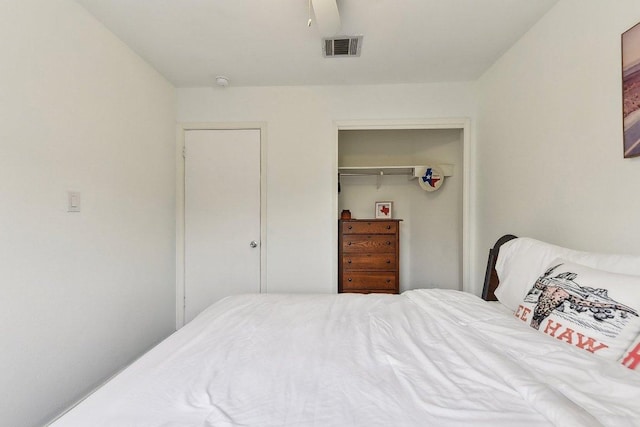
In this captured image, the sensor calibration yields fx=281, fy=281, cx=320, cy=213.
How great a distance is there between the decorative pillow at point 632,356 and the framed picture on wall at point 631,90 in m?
0.81

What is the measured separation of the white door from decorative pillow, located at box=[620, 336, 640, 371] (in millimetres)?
2448

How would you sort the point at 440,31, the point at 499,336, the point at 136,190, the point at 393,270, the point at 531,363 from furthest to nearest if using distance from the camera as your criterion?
the point at 393,270
the point at 136,190
the point at 440,31
the point at 499,336
the point at 531,363

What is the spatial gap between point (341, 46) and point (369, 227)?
1658 mm

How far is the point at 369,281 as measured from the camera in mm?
2893

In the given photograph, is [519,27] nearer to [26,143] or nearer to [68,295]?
[26,143]

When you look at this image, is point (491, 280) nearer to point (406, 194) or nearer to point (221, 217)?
point (406, 194)

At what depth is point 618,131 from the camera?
128 centimetres

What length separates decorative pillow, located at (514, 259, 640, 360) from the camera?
0.88m

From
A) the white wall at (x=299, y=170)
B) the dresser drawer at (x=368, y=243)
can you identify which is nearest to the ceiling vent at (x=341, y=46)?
the white wall at (x=299, y=170)

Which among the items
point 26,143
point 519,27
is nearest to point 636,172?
point 519,27

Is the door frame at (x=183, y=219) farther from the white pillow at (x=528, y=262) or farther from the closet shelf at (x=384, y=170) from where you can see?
the white pillow at (x=528, y=262)

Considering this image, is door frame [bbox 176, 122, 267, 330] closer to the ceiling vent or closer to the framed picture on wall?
the ceiling vent

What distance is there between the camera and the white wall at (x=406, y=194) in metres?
3.39

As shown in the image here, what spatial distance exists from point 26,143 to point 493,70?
3152mm
